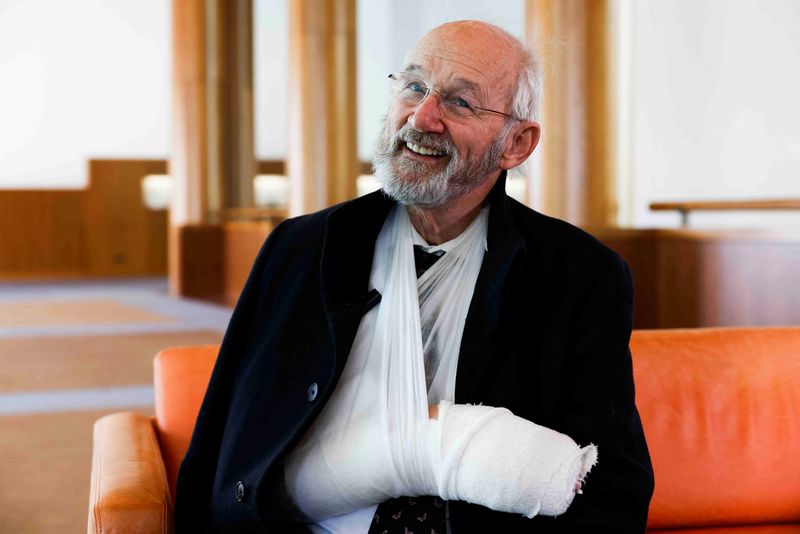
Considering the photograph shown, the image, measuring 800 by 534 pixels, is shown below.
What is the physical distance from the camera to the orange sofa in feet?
7.11

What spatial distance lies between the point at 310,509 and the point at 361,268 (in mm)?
448

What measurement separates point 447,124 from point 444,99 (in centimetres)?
5

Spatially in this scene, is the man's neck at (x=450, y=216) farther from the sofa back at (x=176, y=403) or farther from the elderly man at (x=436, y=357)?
the sofa back at (x=176, y=403)

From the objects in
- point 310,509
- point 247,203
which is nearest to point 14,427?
point 310,509

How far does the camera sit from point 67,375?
6.15 m

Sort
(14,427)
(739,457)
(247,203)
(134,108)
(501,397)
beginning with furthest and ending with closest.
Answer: (134,108) → (247,203) → (14,427) → (739,457) → (501,397)

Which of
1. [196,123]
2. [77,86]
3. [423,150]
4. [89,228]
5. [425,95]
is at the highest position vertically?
[77,86]

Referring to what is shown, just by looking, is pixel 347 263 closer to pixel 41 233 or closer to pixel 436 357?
pixel 436 357

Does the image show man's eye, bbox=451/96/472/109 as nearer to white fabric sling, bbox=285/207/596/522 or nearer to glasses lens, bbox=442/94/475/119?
glasses lens, bbox=442/94/475/119

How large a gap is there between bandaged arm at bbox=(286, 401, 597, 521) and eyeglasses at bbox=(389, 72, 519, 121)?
1.82 feet

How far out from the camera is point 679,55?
6.57 m

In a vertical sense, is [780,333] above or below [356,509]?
above

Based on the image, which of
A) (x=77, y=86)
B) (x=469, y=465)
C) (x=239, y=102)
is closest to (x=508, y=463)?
(x=469, y=465)

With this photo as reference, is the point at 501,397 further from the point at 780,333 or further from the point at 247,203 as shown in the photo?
the point at 247,203
